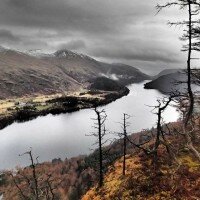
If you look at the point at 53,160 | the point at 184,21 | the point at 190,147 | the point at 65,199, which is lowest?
the point at 65,199

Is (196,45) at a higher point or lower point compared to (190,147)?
higher

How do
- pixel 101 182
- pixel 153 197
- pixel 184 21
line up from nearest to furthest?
pixel 184 21 → pixel 153 197 → pixel 101 182

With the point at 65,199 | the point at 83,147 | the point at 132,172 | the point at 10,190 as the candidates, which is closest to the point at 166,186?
the point at 132,172

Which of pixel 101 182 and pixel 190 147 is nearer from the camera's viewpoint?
pixel 190 147

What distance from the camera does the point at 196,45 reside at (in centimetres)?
1273

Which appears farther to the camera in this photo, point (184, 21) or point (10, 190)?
point (10, 190)

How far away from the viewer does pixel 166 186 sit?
37062 mm

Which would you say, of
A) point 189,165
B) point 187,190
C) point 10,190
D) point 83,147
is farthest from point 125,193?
point 83,147

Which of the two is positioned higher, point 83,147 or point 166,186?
point 166,186

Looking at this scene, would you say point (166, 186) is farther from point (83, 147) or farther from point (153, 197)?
point (83, 147)

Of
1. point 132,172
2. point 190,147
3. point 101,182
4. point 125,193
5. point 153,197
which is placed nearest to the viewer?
point 190,147

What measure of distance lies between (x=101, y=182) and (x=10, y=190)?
5162 inches

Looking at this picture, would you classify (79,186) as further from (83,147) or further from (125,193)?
(125,193)

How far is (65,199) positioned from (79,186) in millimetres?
8518
